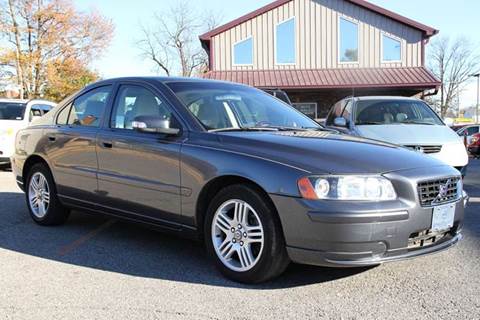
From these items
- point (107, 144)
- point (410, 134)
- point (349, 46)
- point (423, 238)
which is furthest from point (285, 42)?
point (423, 238)

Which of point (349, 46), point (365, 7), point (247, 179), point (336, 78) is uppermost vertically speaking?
point (365, 7)

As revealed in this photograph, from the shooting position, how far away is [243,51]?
830 inches

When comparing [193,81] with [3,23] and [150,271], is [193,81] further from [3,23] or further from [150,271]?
[3,23]

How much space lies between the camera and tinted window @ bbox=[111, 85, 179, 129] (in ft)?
15.3

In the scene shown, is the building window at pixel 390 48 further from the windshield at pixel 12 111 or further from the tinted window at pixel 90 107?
the tinted window at pixel 90 107

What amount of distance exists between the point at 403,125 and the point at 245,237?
510cm

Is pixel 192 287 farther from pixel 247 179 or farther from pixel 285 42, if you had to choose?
pixel 285 42

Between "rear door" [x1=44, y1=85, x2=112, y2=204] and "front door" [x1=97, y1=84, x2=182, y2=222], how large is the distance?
18 centimetres

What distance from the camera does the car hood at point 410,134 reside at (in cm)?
747

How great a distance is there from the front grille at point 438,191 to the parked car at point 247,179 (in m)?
0.01

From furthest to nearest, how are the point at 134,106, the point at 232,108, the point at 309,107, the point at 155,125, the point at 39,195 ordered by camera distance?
1. the point at 309,107
2. the point at 39,195
3. the point at 134,106
4. the point at 232,108
5. the point at 155,125

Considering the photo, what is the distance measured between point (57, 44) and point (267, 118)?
29.5 meters

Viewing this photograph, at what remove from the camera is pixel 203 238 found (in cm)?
423

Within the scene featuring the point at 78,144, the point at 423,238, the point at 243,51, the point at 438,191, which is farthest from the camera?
the point at 243,51
